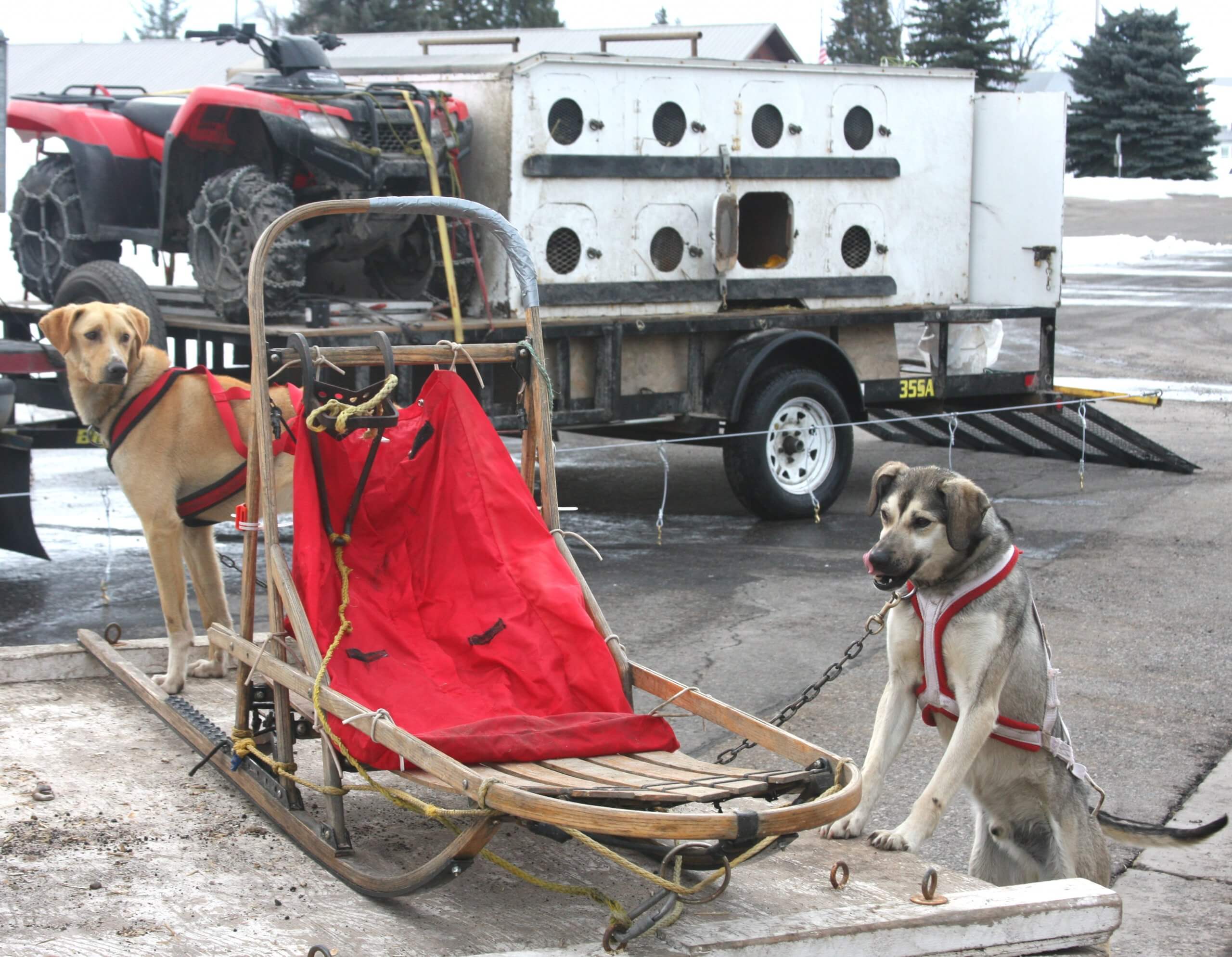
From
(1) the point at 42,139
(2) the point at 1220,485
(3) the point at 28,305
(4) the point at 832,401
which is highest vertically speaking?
(1) the point at 42,139

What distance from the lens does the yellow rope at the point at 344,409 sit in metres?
4.07

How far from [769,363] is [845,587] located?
2.22 metres

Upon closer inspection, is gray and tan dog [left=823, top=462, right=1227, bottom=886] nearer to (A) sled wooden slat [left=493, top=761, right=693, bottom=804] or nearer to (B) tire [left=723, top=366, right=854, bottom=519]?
(A) sled wooden slat [left=493, top=761, right=693, bottom=804]

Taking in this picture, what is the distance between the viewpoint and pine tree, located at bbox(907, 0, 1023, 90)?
45.7 m

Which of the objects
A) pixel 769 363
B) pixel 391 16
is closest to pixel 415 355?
pixel 769 363

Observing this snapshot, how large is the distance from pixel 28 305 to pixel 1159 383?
13356mm

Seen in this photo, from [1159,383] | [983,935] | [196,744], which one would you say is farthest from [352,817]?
[1159,383]

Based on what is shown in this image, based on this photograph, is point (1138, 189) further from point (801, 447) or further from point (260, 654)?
point (260, 654)

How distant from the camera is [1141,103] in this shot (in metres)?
47.6

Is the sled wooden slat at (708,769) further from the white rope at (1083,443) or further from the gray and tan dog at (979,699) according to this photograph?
the white rope at (1083,443)

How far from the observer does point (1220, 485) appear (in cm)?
1144

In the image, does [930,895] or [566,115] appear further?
[566,115]

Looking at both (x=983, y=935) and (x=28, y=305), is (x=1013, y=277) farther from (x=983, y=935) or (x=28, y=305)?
(x=983, y=935)

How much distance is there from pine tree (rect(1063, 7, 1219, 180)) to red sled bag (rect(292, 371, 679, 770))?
1821 inches
